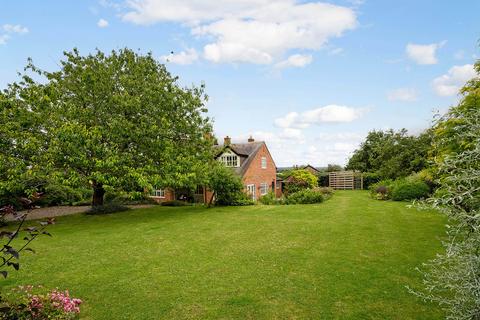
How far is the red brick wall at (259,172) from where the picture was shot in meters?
29.9

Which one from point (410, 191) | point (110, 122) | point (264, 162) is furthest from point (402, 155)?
point (110, 122)

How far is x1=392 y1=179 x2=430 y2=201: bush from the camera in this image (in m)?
24.4

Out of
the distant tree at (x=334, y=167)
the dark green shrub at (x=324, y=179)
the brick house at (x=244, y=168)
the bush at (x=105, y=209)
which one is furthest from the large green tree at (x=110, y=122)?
the distant tree at (x=334, y=167)

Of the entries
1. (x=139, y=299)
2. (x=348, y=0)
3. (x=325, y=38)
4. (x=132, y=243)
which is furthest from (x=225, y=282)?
(x=325, y=38)

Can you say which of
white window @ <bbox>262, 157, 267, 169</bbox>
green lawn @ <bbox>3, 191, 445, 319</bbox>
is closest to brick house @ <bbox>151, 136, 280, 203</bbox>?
white window @ <bbox>262, 157, 267, 169</bbox>

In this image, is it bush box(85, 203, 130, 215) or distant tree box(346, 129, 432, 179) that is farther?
distant tree box(346, 129, 432, 179)

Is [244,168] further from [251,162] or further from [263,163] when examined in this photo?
[263,163]

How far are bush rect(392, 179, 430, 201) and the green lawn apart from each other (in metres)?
9.72

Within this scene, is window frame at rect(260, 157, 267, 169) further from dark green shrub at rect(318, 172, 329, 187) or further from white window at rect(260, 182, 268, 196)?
dark green shrub at rect(318, 172, 329, 187)

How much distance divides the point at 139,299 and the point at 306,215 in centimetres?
1322

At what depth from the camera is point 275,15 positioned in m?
13.5

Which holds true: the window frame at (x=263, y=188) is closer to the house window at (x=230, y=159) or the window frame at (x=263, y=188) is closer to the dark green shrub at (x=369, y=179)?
the house window at (x=230, y=159)

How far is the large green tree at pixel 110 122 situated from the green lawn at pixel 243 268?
3.39 m

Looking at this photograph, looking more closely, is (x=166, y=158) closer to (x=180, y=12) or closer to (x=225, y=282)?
(x=180, y=12)
